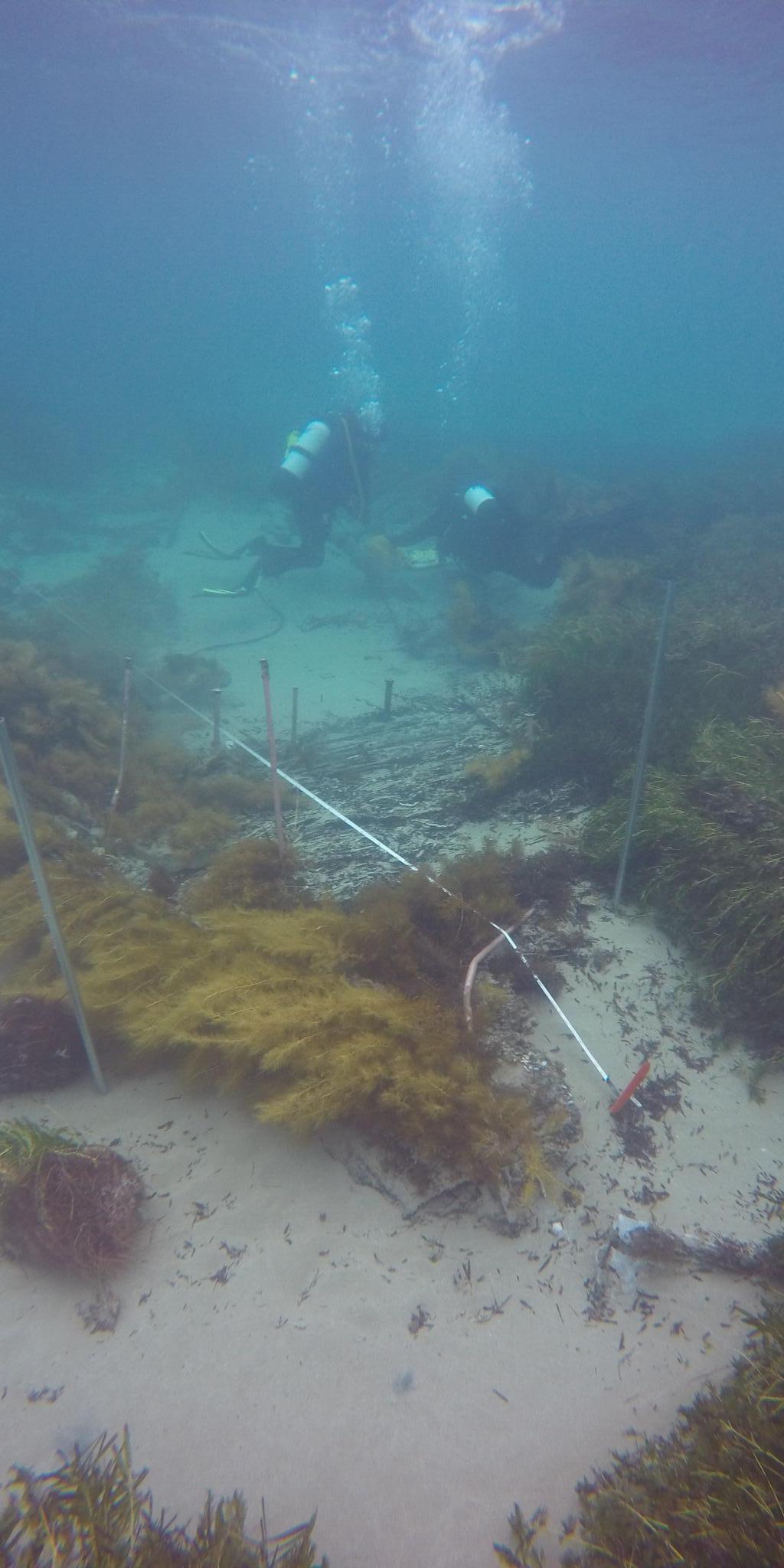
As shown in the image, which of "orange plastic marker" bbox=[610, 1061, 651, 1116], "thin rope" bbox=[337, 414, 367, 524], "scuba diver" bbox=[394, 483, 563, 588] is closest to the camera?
"orange plastic marker" bbox=[610, 1061, 651, 1116]

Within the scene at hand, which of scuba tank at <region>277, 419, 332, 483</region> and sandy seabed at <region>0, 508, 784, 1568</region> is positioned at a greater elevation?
scuba tank at <region>277, 419, 332, 483</region>

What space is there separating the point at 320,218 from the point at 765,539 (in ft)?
345

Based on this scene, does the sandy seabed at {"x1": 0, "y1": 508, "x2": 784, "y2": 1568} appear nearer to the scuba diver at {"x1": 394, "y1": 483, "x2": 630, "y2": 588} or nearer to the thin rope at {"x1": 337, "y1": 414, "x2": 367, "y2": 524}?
the scuba diver at {"x1": 394, "y1": 483, "x2": 630, "y2": 588}

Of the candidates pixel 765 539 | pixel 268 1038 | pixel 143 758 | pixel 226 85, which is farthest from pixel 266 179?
pixel 268 1038

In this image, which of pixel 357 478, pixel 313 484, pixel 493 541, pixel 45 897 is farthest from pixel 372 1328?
pixel 357 478

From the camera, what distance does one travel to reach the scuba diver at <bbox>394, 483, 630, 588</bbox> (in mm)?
12047

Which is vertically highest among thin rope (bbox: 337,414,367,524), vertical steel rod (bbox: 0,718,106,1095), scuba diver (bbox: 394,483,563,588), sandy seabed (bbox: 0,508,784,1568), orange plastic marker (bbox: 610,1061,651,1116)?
thin rope (bbox: 337,414,367,524)

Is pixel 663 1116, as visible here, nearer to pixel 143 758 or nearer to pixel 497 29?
pixel 143 758

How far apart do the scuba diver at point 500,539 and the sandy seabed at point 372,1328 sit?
10.5m

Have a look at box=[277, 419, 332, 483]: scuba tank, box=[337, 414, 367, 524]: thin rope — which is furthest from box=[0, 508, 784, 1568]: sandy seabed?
box=[337, 414, 367, 524]: thin rope

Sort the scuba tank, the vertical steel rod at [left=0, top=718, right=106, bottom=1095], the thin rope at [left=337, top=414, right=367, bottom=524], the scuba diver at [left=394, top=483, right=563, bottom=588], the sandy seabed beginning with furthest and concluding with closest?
the thin rope at [left=337, top=414, right=367, bottom=524], the scuba tank, the scuba diver at [left=394, top=483, right=563, bottom=588], the vertical steel rod at [left=0, top=718, right=106, bottom=1095], the sandy seabed

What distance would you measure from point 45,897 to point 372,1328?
2.35 meters

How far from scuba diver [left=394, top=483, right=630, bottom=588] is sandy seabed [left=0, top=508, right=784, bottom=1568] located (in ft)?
34.5

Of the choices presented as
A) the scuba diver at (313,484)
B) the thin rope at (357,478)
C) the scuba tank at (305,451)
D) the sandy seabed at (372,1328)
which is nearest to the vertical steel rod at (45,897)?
the sandy seabed at (372,1328)
